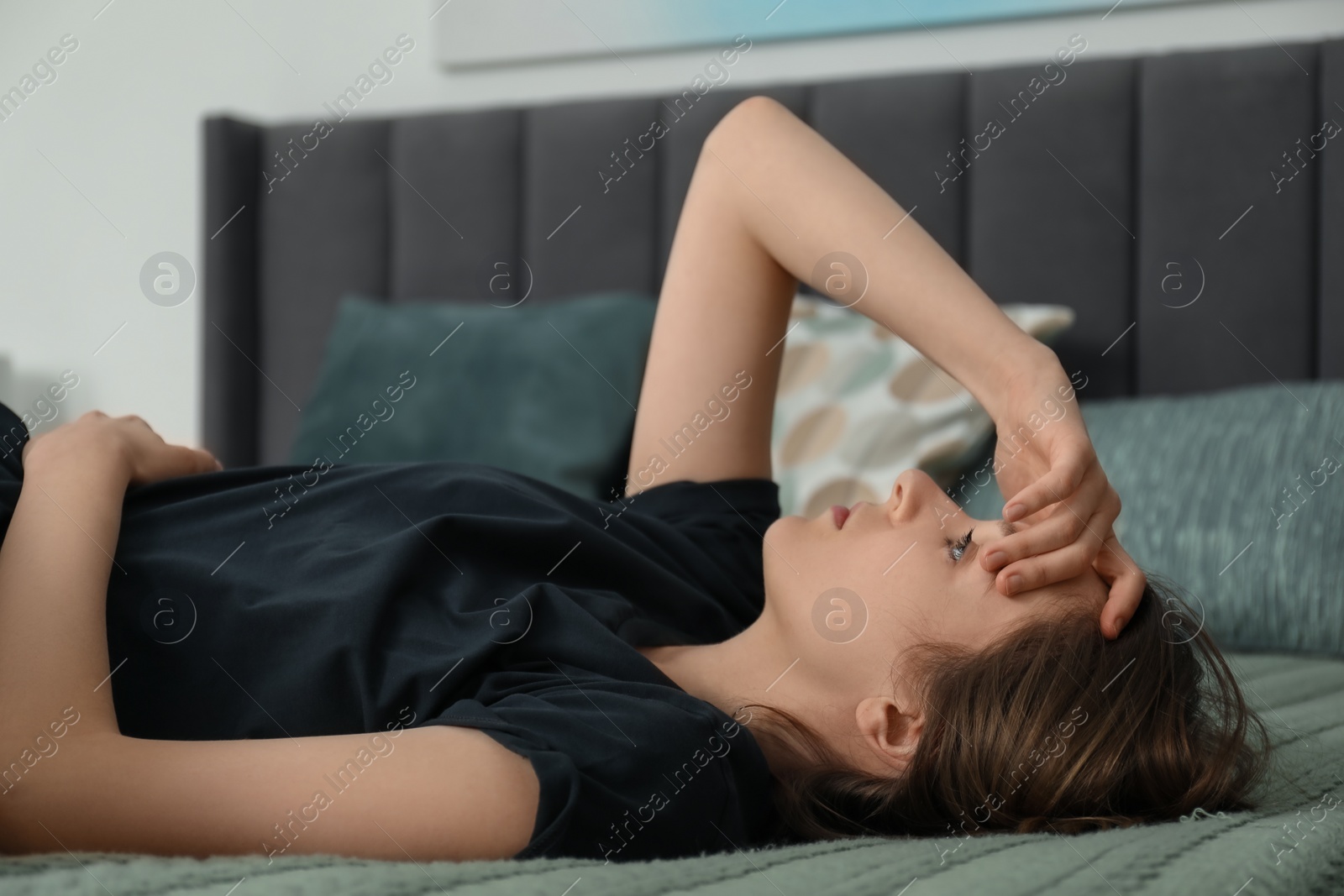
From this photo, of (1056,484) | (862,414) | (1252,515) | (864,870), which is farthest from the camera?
(862,414)

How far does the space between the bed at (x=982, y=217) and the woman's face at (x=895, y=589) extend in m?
0.17

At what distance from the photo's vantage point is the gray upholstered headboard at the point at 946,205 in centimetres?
167

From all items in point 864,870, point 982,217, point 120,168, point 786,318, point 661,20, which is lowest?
point 864,870

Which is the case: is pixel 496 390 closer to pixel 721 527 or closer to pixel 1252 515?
pixel 721 527

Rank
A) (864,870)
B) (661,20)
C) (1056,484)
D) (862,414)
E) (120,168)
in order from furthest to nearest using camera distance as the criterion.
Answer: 1. (120,168)
2. (661,20)
3. (862,414)
4. (1056,484)
5. (864,870)

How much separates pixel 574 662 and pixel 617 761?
127 millimetres

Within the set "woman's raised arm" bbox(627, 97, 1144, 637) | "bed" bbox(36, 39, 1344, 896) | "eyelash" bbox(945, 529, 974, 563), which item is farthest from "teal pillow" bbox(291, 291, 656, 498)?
"eyelash" bbox(945, 529, 974, 563)

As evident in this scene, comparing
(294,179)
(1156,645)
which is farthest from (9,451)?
(294,179)

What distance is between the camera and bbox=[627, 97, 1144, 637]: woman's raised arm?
84 centimetres

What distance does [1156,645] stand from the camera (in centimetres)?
85

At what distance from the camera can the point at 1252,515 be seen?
4.36ft

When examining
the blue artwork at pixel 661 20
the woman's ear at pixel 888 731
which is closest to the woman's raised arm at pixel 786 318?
the woman's ear at pixel 888 731

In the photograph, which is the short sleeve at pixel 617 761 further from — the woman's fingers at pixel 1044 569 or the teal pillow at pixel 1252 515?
the teal pillow at pixel 1252 515

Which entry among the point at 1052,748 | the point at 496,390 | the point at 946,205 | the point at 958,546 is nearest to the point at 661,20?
the point at 946,205
